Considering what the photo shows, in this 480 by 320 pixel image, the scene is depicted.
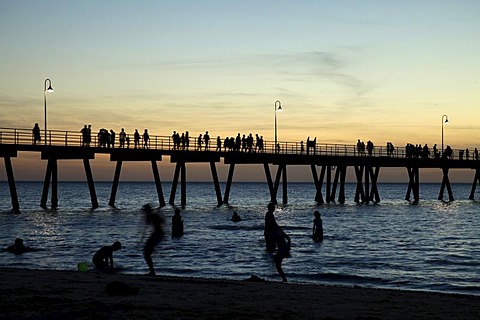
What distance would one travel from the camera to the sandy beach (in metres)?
10.6

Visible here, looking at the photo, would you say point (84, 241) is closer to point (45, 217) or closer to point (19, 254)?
point (19, 254)

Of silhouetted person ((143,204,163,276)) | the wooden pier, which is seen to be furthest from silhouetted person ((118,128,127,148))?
silhouetted person ((143,204,163,276))

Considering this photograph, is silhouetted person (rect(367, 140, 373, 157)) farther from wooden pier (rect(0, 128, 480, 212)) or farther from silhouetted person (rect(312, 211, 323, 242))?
silhouetted person (rect(312, 211, 323, 242))

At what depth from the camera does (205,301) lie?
11781 millimetres

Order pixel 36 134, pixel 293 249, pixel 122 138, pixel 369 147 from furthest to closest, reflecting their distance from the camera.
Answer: pixel 369 147
pixel 122 138
pixel 36 134
pixel 293 249

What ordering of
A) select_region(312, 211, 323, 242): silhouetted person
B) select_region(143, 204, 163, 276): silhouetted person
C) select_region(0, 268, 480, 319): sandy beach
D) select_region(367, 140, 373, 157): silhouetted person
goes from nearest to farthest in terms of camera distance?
1. select_region(0, 268, 480, 319): sandy beach
2. select_region(143, 204, 163, 276): silhouetted person
3. select_region(312, 211, 323, 242): silhouetted person
4. select_region(367, 140, 373, 157): silhouetted person

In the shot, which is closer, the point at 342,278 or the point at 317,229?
the point at 342,278

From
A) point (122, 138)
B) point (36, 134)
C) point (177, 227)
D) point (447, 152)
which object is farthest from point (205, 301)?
point (447, 152)

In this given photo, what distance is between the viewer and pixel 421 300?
1304 cm

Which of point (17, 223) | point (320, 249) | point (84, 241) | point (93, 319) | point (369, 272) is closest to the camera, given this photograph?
point (93, 319)

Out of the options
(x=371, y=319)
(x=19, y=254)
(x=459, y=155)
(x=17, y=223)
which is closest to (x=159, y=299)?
(x=371, y=319)

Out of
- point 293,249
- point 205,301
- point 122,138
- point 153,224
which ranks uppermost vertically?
point 122,138

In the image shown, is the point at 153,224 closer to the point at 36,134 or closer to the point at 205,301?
the point at 205,301

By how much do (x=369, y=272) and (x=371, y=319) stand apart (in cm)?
1153
